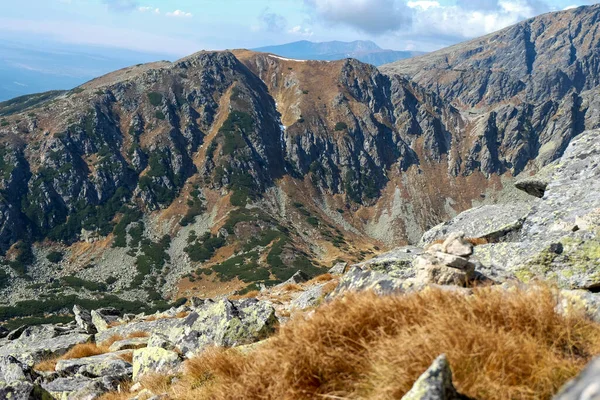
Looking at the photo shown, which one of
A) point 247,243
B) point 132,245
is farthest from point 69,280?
point 247,243

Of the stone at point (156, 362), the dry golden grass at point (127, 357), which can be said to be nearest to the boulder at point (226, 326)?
the stone at point (156, 362)

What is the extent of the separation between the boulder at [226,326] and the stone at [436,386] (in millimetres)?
6834

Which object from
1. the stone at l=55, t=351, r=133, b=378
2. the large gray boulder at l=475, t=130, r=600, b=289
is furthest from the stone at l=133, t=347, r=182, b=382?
the large gray boulder at l=475, t=130, r=600, b=289

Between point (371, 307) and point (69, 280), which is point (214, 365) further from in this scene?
point (69, 280)

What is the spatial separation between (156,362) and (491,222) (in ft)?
46.4

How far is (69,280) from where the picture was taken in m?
170

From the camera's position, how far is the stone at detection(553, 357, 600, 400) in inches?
117

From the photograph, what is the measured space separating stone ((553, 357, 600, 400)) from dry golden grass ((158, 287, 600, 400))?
26.3 inches

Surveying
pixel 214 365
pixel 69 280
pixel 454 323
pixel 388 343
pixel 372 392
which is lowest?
pixel 69 280

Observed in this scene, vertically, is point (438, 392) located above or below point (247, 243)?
above

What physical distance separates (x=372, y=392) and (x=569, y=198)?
12472 millimetres

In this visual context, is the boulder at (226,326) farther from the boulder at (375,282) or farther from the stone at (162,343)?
the boulder at (375,282)

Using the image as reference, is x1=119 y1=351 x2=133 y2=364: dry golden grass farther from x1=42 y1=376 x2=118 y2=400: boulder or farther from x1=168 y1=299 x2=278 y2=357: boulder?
x1=168 y1=299 x2=278 y2=357: boulder

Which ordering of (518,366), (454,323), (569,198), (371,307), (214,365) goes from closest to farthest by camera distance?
(518,366)
(454,323)
(371,307)
(214,365)
(569,198)
